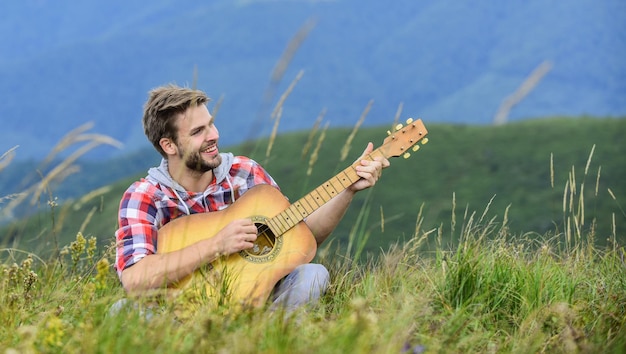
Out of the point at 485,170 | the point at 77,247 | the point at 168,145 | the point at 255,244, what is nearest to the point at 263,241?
the point at 255,244

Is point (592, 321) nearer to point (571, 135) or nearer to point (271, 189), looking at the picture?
point (271, 189)

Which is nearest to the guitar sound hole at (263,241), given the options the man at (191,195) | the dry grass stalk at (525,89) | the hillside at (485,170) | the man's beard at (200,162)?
the man at (191,195)

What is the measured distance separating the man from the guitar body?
0.08 m

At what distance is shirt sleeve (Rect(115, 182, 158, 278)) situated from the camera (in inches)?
162

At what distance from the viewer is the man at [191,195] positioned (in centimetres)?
398

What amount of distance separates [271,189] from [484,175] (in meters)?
72.0

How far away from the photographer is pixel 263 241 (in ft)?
14.1

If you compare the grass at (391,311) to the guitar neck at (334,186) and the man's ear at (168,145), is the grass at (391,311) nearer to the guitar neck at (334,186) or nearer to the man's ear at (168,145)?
the guitar neck at (334,186)

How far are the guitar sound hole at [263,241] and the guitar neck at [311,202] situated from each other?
0.22 feet

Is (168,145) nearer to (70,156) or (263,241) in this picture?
(263,241)

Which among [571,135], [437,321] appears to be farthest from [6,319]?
[571,135]

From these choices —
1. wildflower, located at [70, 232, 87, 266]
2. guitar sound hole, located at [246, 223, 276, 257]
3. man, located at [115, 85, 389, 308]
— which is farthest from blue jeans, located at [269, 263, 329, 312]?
wildflower, located at [70, 232, 87, 266]

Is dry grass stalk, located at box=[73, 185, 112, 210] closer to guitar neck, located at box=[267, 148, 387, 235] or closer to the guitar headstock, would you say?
guitar neck, located at box=[267, 148, 387, 235]

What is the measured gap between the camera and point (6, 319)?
342cm
